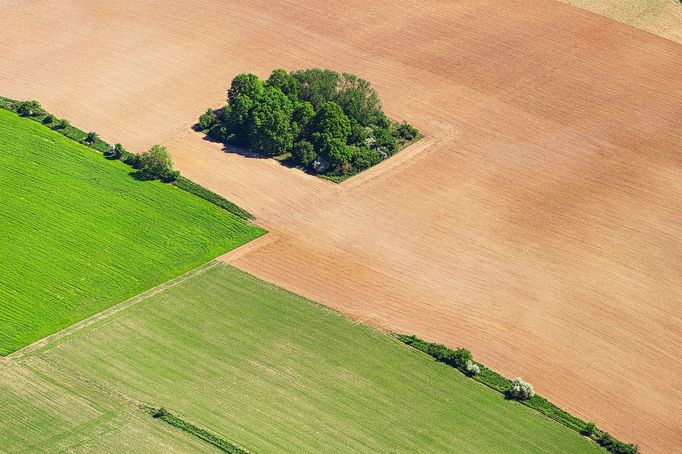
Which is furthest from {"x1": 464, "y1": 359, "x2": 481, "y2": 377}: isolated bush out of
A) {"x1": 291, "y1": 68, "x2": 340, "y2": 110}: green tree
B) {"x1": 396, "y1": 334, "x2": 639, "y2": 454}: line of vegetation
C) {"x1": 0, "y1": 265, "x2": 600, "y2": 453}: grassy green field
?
{"x1": 291, "y1": 68, "x2": 340, "y2": 110}: green tree

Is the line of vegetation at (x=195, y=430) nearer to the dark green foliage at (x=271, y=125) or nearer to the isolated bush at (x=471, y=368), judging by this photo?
the isolated bush at (x=471, y=368)

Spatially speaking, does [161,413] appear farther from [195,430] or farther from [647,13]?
[647,13]

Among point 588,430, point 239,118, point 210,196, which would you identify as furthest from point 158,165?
point 588,430

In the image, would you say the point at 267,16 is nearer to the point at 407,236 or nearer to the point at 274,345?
the point at 407,236

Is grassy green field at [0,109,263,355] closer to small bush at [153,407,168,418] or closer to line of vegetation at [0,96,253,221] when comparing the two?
line of vegetation at [0,96,253,221]

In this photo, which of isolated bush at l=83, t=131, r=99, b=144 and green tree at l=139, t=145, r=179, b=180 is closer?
green tree at l=139, t=145, r=179, b=180

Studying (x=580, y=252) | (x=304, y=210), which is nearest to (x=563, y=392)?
(x=580, y=252)
